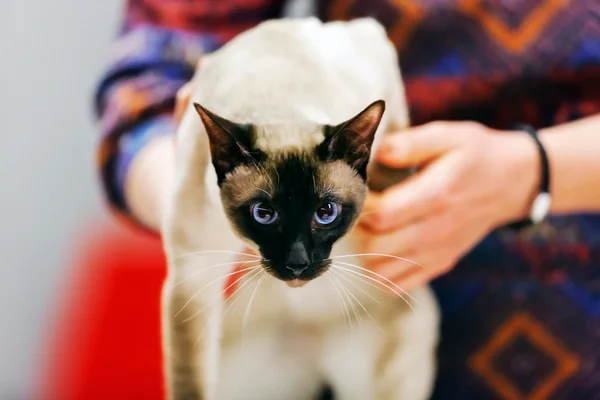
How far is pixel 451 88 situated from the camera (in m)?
0.56

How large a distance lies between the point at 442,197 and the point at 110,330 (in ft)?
0.97

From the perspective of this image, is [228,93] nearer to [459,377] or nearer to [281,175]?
[281,175]

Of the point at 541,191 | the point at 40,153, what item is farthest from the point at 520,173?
the point at 40,153

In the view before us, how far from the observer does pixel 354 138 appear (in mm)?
317

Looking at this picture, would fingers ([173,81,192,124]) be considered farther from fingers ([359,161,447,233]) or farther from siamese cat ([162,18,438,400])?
fingers ([359,161,447,233])

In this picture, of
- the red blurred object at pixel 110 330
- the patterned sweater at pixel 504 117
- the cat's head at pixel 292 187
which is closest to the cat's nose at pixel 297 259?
the cat's head at pixel 292 187

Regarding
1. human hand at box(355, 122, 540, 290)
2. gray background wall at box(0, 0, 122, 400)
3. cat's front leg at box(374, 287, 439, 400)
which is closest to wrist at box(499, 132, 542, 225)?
human hand at box(355, 122, 540, 290)

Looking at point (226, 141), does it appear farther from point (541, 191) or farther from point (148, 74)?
point (541, 191)

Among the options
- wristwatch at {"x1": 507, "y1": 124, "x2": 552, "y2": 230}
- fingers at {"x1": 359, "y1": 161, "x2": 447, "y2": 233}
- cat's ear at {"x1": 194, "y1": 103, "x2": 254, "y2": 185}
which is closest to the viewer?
cat's ear at {"x1": 194, "y1": 103, "x2": 254, "y2": 185}

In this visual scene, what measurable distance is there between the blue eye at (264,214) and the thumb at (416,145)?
12 cm

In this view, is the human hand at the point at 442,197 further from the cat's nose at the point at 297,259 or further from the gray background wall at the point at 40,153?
the gray background wall at the point at 40,153

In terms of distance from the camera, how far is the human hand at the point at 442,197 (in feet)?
1.40

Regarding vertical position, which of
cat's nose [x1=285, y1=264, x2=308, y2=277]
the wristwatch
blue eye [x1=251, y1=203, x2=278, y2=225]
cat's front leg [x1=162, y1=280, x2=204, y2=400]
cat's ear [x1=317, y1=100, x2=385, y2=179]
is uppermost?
cat's ear [x1=317, y1=100, x2=385, y2=179]

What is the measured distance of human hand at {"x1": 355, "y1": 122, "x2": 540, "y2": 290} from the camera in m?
0.43
